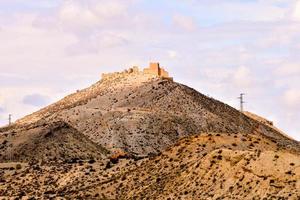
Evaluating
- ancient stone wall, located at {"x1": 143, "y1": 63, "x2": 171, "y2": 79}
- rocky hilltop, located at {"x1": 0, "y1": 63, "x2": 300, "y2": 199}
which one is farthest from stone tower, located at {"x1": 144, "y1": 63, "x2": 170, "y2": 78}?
rocky hilltop, located at {"x1": 0, "y1": 63, "x2": 300, "y2": 199}

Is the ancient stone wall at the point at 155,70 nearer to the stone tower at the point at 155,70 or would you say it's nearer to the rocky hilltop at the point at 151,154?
the stone tower at the point at 155,70

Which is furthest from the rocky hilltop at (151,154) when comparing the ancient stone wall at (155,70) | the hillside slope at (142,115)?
the ancient stone wall at (155,70)

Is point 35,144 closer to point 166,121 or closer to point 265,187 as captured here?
point 166,121

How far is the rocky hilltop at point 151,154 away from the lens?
140 ft

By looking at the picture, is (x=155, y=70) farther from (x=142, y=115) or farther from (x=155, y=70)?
(x=142, y=115)

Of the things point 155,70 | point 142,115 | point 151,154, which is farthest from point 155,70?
point 151,154

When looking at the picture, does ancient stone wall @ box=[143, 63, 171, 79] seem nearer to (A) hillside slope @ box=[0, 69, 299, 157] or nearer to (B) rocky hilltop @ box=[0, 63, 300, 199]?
(A) hillside slope @ box=[0, 69, 299, 157]

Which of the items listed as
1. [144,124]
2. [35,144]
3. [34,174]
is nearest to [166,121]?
[144,124]

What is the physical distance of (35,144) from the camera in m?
77.9

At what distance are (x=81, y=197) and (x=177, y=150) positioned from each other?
6987 millimetres

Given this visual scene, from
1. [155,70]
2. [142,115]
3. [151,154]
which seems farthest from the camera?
[155,70]

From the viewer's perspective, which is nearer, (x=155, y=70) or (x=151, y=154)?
(x=151, y=154)

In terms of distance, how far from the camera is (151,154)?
251ft

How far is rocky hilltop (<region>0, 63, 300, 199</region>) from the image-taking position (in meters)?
42.6
